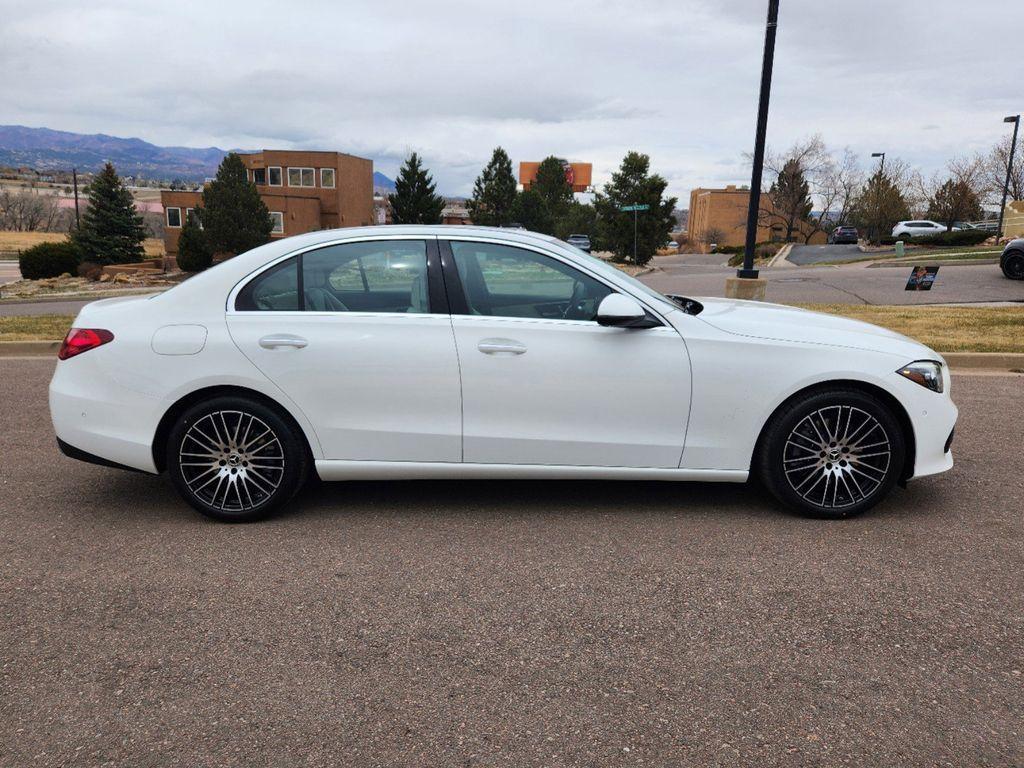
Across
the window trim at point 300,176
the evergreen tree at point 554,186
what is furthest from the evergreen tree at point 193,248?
the evergreen tree at point 554,186

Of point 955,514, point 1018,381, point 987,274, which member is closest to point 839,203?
point 987,274

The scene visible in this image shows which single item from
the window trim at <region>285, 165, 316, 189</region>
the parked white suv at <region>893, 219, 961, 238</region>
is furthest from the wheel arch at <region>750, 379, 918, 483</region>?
the window trim at <region>285, 165, 316, 189</region>

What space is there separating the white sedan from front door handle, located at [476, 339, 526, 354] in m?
0.01

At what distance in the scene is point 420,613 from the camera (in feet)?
11.1

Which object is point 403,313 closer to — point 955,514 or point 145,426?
point 145,426

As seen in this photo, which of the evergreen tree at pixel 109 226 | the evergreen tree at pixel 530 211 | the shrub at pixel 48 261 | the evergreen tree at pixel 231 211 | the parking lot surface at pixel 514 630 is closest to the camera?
the parking lot surface at pixel 514 630

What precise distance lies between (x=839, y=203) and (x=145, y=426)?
73900 mm

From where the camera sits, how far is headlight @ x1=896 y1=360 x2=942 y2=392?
4.30 meters

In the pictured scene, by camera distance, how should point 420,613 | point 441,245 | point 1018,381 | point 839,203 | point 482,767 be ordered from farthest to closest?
point 839,203, point 1018,381, point 441,245, point 420,613, point 482,767

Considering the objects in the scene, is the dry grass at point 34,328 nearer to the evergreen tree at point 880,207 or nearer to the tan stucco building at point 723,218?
the evergreen tree at point 880,207

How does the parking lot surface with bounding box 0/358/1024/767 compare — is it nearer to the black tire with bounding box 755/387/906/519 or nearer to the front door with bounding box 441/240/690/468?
the black tire with bounding box 755/387/906/519

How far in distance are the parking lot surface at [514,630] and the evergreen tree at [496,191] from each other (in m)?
87.1

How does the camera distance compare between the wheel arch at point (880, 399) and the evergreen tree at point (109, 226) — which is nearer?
the wheel arch at point (880, 399)

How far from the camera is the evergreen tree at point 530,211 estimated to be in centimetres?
8944
